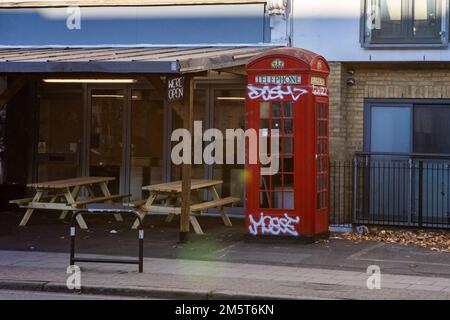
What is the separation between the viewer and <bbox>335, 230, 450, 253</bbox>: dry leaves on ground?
1420 cm

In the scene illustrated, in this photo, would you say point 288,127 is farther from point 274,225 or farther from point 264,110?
point 274,225

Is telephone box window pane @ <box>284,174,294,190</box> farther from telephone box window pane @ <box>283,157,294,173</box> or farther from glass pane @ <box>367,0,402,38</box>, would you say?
glass pane @ <box>367,0,402,38</box>

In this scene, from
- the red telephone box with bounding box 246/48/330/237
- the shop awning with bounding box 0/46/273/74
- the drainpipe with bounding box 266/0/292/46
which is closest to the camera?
the shop awning with bounding box 0/46/273/74

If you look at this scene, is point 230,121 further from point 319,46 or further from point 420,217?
point 420,217

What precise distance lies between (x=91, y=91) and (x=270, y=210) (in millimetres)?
6430

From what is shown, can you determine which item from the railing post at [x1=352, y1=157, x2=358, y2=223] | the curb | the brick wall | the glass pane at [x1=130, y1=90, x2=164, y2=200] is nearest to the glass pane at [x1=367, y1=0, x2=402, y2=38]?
the brick wall

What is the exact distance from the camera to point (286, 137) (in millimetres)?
13781

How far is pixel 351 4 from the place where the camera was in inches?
614

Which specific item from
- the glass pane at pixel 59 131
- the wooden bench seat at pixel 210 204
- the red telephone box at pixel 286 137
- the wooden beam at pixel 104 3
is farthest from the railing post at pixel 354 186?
the glass pane at pixel 59 131

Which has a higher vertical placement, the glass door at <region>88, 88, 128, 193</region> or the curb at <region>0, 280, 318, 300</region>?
the glass door at <region>88, 88, 128, 193</region>

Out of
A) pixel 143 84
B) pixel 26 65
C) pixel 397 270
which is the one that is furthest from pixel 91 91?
pixel 397 270

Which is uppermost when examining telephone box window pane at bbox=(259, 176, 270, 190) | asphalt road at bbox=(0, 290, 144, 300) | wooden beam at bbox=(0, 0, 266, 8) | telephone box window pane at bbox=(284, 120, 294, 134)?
wooden beam at bbox=(0, 0, 266, 8)

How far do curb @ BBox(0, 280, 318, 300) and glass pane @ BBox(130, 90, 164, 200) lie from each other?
7.91 m

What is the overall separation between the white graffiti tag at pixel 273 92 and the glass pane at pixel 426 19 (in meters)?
3.18
